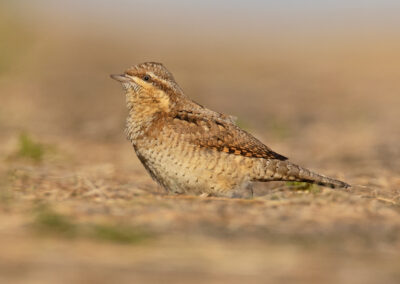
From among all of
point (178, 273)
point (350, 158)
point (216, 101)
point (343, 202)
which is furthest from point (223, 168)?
point (216, 101)

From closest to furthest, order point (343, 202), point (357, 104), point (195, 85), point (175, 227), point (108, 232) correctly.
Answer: point (108, 232) → point (175, 227) → point (343, 202) → point (357, 104) → point (195, 85)

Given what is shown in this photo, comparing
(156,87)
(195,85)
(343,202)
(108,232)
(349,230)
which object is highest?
(195,85)

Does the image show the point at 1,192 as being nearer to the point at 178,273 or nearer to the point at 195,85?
the point at 178,273

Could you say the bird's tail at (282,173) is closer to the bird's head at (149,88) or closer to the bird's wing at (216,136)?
the bird's wing at (216,136)

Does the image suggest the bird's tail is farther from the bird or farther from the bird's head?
the bird's head

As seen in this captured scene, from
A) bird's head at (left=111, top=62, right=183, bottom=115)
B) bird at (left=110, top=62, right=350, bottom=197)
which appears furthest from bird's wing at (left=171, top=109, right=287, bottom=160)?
bird's head at (left=111, top=62, right=183, bottom=115)

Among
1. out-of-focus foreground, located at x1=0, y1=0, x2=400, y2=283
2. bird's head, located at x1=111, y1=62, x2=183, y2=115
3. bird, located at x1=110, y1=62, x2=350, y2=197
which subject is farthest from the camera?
bird's head, located at x1=111, y1=62, x2=183, y2=115

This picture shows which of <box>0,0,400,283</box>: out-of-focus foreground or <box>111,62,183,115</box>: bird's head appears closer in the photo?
<box>0,0,400,283</box>: out-of-focus foreground
